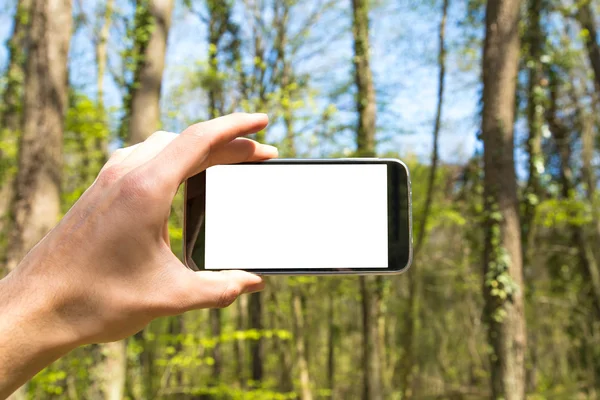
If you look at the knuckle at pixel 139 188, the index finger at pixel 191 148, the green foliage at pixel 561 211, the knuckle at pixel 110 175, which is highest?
the green foliage at pixel 561 211

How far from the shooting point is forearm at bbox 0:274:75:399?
1064 millimetres

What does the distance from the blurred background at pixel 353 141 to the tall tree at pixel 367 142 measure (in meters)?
0.05

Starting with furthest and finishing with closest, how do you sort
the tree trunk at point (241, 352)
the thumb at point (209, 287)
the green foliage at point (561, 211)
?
1. the tree trunk at point (241, 352)
2. the green foliage at point (561, 211)
3. the thumb at point (209, 287)

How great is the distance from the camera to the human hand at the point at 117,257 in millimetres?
1119

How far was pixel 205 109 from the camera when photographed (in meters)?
16.5

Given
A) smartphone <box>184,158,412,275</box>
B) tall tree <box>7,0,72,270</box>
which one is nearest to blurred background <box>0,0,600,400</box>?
tall tree <box>7,0,72,270</box>

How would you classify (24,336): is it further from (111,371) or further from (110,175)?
(111,371)

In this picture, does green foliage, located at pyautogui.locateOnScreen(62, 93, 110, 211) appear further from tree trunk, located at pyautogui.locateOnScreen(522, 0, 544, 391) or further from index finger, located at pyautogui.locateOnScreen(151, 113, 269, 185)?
index finger, located at pyautogui.locateOnScreen(151, 113, 269, 185)

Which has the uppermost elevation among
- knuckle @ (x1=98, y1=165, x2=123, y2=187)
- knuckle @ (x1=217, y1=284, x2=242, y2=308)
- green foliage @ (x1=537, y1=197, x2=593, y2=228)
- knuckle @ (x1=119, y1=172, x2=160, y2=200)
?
green foliage @ (x1=537, y1=197, x2=593, y2=228)

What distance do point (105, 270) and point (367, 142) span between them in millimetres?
11814

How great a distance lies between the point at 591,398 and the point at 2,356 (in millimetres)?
19273

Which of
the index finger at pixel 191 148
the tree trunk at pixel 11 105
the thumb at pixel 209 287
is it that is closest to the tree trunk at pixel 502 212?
the thumb at pixel 209 287

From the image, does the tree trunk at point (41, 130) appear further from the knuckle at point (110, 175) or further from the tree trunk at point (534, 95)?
the tree trunk at point (534, 95)

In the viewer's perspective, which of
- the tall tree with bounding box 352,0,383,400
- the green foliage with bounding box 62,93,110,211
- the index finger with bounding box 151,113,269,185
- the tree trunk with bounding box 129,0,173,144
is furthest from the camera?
the tall tree with bounding box 352,0,383,400
